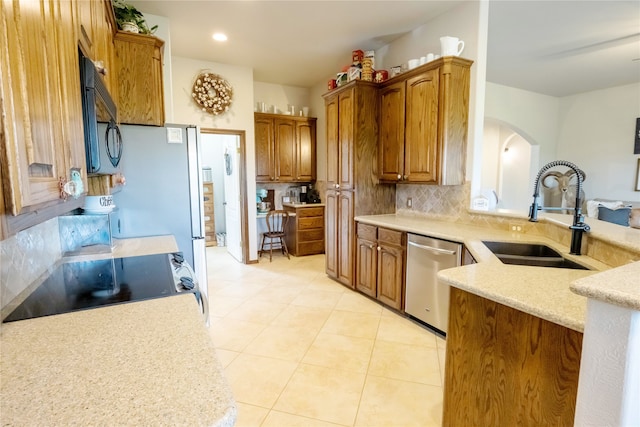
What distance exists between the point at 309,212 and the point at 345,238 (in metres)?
1.56

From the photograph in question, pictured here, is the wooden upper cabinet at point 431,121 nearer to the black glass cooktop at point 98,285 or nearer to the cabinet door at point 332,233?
the cabinet door at point 332,233

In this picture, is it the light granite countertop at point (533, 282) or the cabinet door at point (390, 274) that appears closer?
the light granite countertop at point (533, 282)

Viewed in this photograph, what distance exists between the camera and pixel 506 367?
121cm

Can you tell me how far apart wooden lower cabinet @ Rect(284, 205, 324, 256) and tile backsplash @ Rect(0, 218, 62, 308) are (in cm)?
365

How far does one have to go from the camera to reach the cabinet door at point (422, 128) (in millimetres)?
2824

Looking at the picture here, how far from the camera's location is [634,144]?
5.11 meters

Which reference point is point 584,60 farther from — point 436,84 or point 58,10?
point 58,10

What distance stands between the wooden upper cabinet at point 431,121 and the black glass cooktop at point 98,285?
2.35m

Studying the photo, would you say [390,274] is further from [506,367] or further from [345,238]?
[506,367]

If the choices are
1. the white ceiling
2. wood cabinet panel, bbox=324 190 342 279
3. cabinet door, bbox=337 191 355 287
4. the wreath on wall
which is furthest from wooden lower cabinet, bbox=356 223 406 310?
the wreath on wall

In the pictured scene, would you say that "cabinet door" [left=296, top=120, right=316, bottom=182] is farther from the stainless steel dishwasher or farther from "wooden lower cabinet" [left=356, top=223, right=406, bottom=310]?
the stainless steel dishwasher

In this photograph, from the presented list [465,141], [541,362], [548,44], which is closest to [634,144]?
[548,44]

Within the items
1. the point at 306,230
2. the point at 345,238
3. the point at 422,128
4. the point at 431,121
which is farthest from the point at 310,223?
the point at 431,121


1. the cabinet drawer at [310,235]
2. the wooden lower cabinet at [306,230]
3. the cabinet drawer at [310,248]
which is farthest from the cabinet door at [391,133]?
the cabinet drawer at [310,248]
